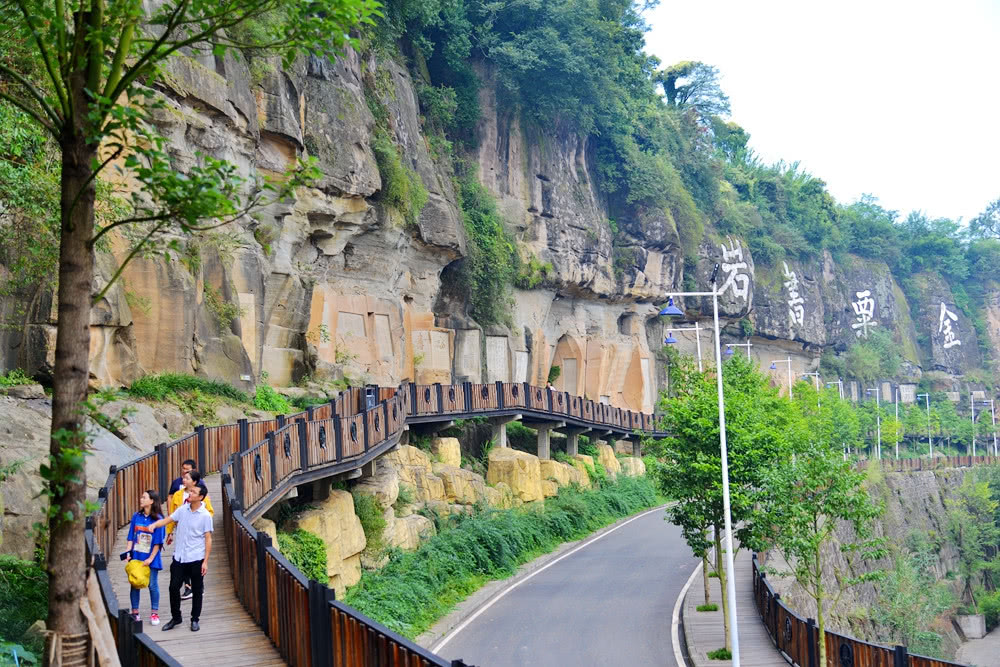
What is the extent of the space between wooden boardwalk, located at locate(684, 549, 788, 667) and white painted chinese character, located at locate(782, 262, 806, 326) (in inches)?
2024

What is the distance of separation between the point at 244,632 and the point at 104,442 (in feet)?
27.5

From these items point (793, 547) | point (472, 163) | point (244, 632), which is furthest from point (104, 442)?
point (472, 163)

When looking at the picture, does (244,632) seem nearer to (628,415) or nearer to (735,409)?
(735,409)

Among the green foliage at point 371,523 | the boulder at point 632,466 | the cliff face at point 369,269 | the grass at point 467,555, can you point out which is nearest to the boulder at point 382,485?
the green foliage at point 371,523

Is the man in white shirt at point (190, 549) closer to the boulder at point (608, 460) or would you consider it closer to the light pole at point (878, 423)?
the boulder at point (608, 460)

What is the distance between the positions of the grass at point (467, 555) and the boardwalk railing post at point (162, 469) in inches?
223

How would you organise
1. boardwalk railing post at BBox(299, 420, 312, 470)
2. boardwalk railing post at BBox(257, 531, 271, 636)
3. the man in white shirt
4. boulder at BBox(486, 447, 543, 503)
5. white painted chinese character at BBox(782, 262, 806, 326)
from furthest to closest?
white painted chinese character at BBox(782, 262, 806, 326) < boulder at BBox(486, 447, 543, 503) < boardwalk railing post at BBox(299, 420, 312, 470) < the man in white shirt < boardwalk railing post at BBox(257, 531, 271, 636)

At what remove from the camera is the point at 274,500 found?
16.6 meters

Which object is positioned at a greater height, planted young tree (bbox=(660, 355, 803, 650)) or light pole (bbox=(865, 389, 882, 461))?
planted young tree (bbox=(660, 355, 803, 650))

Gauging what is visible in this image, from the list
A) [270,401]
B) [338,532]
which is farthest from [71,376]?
[270,401]

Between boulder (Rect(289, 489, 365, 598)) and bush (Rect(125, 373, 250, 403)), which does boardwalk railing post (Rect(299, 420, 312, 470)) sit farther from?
bush (Rect(125, 373, 250, 403))

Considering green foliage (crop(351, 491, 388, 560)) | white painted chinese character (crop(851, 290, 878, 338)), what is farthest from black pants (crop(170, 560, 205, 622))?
white painted chinese character (crop(851, 290, 878, 338))

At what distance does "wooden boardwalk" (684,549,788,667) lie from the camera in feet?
64.8

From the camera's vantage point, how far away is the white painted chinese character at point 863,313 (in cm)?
8794
